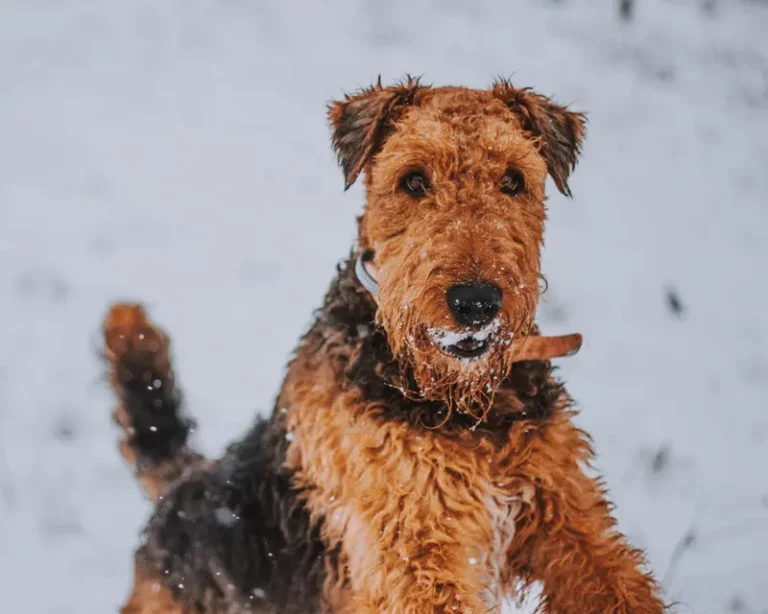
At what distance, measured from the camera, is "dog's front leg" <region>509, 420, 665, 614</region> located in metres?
2.28

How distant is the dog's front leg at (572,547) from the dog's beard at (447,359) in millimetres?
276

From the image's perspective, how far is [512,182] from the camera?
231 cm

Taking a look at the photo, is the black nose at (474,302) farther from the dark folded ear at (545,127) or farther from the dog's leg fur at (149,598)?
the dog's leg fur at (149,598)

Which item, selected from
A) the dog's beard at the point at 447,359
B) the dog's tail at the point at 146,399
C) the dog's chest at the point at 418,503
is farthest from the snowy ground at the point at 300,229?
the dog's beard at the point at 447,359

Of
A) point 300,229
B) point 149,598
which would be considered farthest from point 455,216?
point 300,229

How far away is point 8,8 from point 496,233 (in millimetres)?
4451

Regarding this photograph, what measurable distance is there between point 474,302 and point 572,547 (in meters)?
0.93

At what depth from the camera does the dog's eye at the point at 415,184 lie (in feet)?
7.50

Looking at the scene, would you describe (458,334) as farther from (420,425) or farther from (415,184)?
(415,184)

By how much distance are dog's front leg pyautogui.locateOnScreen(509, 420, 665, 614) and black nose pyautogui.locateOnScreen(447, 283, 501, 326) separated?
1.93 feet

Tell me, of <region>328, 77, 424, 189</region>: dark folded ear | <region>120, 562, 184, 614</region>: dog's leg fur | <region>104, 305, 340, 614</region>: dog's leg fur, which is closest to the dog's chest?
<region>104, 305, 340, 614</region>: dog's leg fur

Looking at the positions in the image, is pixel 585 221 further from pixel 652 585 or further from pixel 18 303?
pixel 18 303

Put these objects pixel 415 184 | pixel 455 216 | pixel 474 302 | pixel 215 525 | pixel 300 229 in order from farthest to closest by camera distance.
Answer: pixel 300 229, pixel 215 525, pixel 415 184, pixel 455 216, pixel 474 302

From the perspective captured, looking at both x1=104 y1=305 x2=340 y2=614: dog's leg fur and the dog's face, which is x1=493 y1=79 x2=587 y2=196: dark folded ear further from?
x1=104 y1=305 x2=340 y2=614: dog's leg fur
